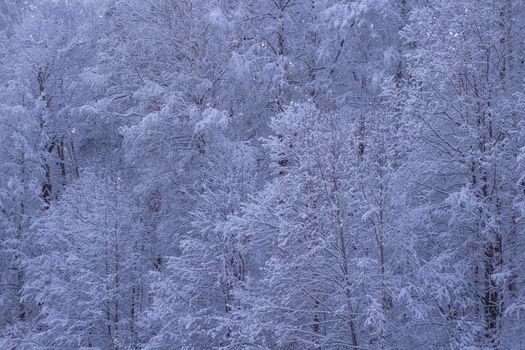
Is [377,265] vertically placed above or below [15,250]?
below

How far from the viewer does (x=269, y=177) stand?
15.1 metres

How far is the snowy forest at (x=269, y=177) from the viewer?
34.0 ft

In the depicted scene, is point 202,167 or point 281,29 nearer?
point 202,167

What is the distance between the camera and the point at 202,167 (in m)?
14.1

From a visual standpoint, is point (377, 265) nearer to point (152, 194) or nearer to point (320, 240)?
point (320, 240)

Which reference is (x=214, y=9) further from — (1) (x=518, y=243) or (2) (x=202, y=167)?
(1) (x=518, y=243)

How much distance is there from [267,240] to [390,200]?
8.58 ft

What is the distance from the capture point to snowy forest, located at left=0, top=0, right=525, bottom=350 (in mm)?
10359

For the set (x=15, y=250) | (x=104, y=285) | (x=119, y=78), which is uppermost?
(x=119, y=78)

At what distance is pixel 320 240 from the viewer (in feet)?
33.4

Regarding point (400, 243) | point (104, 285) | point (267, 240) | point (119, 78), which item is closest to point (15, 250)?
point (104, 285)

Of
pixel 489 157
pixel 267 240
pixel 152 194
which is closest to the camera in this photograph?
pixel 489 157

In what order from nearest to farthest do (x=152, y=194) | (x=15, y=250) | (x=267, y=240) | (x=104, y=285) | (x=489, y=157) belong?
(x=489, y=157) < (x=267, y=240) < (x=104, y=285) < (x=152, y=194) < (x=15, y=250)

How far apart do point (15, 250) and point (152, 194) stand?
4617 millimetres
